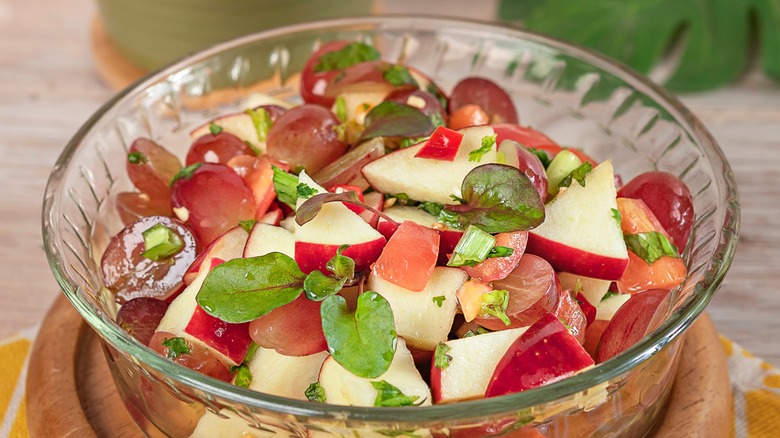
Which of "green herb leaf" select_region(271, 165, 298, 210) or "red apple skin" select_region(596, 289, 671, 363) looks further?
"green herb leaf" select_region(271, 165, 298, 210)

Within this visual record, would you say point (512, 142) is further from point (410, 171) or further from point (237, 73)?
point (237, 73)

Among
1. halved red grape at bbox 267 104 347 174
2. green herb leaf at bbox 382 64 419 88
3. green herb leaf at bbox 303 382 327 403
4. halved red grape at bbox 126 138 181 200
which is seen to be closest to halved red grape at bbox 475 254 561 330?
green herb leaf at bbox 303 382 327 403

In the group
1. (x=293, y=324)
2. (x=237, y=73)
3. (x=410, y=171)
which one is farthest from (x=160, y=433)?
(x=237, y=73)

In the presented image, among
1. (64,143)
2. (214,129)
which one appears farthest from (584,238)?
(64,143)

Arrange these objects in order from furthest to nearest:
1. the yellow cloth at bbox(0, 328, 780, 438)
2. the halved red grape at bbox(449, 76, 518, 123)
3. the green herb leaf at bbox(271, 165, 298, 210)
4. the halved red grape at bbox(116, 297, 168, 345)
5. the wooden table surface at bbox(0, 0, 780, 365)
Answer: the wooden table surface at bbox(0, 0, 780, 365) < the halved red grape at bbox(449, 76, 518, 123) < the yellow cloth at bbox(0, 328, 780, 438) < the green herb leaf at bbox(271, 165, 298, 210) < the halved red grape at bbox(116, 297, 168, 345)

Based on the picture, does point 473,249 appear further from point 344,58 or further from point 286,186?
point 344,58

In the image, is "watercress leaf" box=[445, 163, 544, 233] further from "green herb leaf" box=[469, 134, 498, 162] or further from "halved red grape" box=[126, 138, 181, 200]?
"halved red grape" box=[126, 138, 181, 200]

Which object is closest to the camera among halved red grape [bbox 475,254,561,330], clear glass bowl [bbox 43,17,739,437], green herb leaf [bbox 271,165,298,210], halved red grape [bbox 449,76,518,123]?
clear glass bowl [bbox 43,17,739,437]
